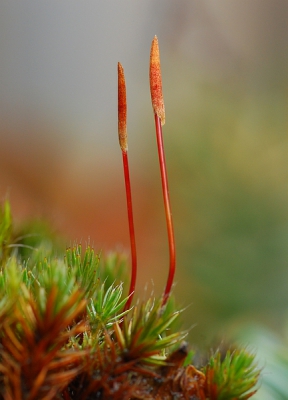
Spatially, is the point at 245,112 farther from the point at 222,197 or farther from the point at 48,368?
the point at 48,368

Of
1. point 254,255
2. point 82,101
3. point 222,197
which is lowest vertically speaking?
point 254,255

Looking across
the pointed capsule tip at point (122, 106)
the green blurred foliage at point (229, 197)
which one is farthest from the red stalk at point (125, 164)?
the green blurred foliage at point (229, 197)

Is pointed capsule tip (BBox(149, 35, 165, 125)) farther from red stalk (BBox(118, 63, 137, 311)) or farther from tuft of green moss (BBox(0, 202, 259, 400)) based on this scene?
tuft of green moss (BBox(0, 202, 259, 400))

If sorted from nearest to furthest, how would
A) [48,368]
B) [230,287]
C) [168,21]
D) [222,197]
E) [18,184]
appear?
[48,368] < [230,287] < [222,197] < [18,184] < [168,21]

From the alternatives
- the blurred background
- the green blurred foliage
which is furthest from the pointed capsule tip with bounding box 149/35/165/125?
the blurred background

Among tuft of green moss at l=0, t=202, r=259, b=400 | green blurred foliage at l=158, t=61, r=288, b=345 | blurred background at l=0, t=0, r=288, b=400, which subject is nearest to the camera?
tuft of green moss at l=0, t=202, r=259, b=400

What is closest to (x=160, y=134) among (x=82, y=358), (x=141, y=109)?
(x=82, y=358)

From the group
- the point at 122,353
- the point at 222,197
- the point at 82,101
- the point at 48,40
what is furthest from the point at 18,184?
the point at 122,353

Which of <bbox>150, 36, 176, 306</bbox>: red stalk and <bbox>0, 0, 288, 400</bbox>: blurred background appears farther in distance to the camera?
<bbox>0, 0, 288, 400</bbox>: blurred background

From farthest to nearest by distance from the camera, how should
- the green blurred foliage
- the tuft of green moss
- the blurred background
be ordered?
1. the blurred background
2. the green blurred foliage
3. the tuft of green moss
